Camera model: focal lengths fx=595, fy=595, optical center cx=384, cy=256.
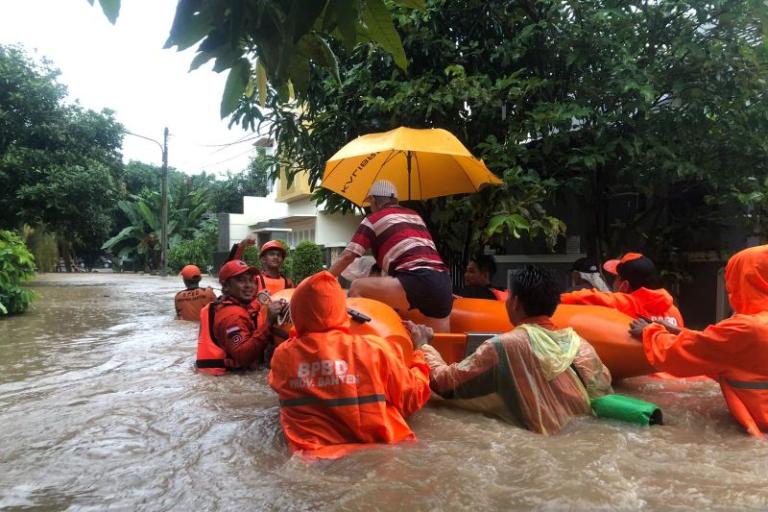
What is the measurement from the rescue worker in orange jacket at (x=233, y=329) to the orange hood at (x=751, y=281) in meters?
3.02

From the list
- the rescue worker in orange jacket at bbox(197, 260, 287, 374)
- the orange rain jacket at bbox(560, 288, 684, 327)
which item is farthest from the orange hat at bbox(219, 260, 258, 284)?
the orange rain jacket at bbox(560, 288, 684, 327)

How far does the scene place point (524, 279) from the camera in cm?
321

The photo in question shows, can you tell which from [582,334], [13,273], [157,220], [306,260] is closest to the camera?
[582,334]

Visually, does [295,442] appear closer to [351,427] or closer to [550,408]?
[351,427]

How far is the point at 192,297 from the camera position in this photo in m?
8.66

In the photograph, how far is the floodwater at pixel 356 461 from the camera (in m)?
2.45

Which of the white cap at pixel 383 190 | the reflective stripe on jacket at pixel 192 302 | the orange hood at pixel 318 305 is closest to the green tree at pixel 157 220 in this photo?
the reflective stripe on jacket at pixel 192 302

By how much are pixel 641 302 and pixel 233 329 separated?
3.13m

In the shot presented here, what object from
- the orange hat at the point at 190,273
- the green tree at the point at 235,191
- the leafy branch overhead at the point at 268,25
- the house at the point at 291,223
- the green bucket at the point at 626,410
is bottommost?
the green bucket at the point at 626,410

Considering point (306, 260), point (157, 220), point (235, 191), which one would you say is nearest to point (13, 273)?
point (306, 260)

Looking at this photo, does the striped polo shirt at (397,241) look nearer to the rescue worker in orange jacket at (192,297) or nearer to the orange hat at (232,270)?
the orange hat at (232,270)

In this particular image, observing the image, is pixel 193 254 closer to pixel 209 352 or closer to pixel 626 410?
pixel 209 352

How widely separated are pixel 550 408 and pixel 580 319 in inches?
44.9

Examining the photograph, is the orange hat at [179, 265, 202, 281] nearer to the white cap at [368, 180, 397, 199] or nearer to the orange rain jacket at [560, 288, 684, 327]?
the white cap at [368, 180, 397, 199]
